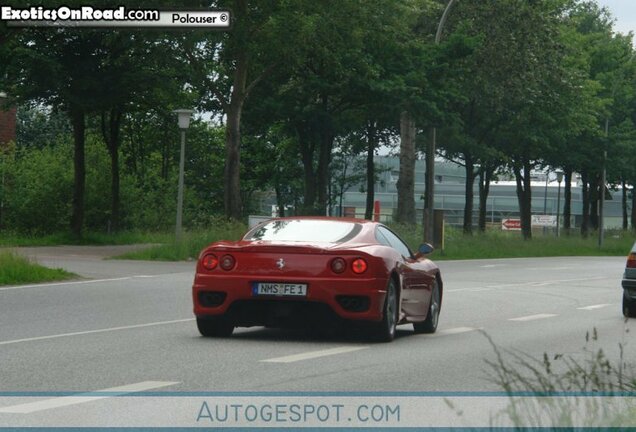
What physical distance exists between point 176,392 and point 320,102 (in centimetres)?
4094

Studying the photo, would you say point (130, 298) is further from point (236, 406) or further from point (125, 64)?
point (125, 64)

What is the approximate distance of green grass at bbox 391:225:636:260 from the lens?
49.2 m

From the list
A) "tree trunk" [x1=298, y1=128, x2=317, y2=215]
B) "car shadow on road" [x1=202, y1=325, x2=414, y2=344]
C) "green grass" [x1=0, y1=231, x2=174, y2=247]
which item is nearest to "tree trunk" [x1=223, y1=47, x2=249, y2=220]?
"green grass" [x1=0, y1=231, x2=174, y2=247]

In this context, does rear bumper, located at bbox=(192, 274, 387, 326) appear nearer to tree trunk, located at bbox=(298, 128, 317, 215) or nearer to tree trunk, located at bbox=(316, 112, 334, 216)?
tree trunk, located at bbox=(298, 128, 317, 215)

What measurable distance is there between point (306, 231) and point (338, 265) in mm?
955

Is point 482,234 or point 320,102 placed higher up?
point 320,102

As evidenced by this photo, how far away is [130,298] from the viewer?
21.6 meters

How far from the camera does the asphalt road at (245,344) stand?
10891mm

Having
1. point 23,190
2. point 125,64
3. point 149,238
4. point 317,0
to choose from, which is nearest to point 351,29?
point 317,0

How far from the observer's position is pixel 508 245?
5716cm

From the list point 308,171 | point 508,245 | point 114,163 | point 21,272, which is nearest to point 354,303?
point 21,272

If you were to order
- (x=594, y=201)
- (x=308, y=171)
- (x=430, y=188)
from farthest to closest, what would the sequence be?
(x=594, y=201)
(x=308, y=171)
(x=430, y=188)

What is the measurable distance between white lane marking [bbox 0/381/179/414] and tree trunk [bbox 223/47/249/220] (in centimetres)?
3140

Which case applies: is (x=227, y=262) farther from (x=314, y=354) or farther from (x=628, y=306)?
(x=628, y=306)
